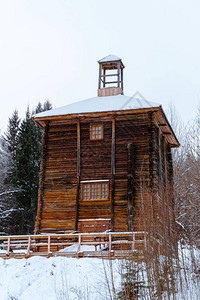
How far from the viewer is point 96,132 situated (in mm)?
23984

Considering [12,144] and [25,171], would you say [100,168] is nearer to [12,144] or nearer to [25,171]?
[25,171]

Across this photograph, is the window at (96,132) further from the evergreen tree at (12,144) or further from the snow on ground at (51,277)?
the evergreen tree at (12,144)

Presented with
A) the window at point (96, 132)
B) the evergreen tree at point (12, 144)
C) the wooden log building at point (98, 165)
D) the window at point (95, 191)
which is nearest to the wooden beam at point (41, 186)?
the wooden log building at point (98, 165)

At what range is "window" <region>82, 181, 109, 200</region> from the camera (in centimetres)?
2297

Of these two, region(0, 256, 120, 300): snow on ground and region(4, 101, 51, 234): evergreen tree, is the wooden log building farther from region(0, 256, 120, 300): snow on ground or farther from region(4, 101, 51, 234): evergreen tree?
region(4, 101, 51, 234): evergreen tree

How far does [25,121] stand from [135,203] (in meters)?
24.3

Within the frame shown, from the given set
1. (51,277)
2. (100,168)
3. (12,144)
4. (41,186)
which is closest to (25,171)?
(12,144)

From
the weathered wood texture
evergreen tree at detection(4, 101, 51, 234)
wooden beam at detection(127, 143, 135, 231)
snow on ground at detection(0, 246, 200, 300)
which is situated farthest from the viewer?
evergreen tree at detection(4, 101, 51, 234)

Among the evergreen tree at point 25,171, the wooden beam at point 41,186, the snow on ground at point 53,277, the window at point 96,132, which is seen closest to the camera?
the snow on ground at point 53,277

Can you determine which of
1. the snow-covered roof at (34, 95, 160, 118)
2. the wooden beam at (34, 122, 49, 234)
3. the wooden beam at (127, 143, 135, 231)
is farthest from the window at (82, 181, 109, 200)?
the snow-covered roof at (34, 95, 160, 118)

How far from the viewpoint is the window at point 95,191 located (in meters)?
23.0

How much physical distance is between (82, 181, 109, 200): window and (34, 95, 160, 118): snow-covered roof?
161 inches

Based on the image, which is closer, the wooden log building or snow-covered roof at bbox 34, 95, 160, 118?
the wooden log building

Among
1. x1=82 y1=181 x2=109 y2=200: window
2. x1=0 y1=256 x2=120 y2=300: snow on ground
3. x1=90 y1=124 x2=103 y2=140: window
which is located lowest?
x1=0 y1=256 x2=120 y2=300: snow on ground
